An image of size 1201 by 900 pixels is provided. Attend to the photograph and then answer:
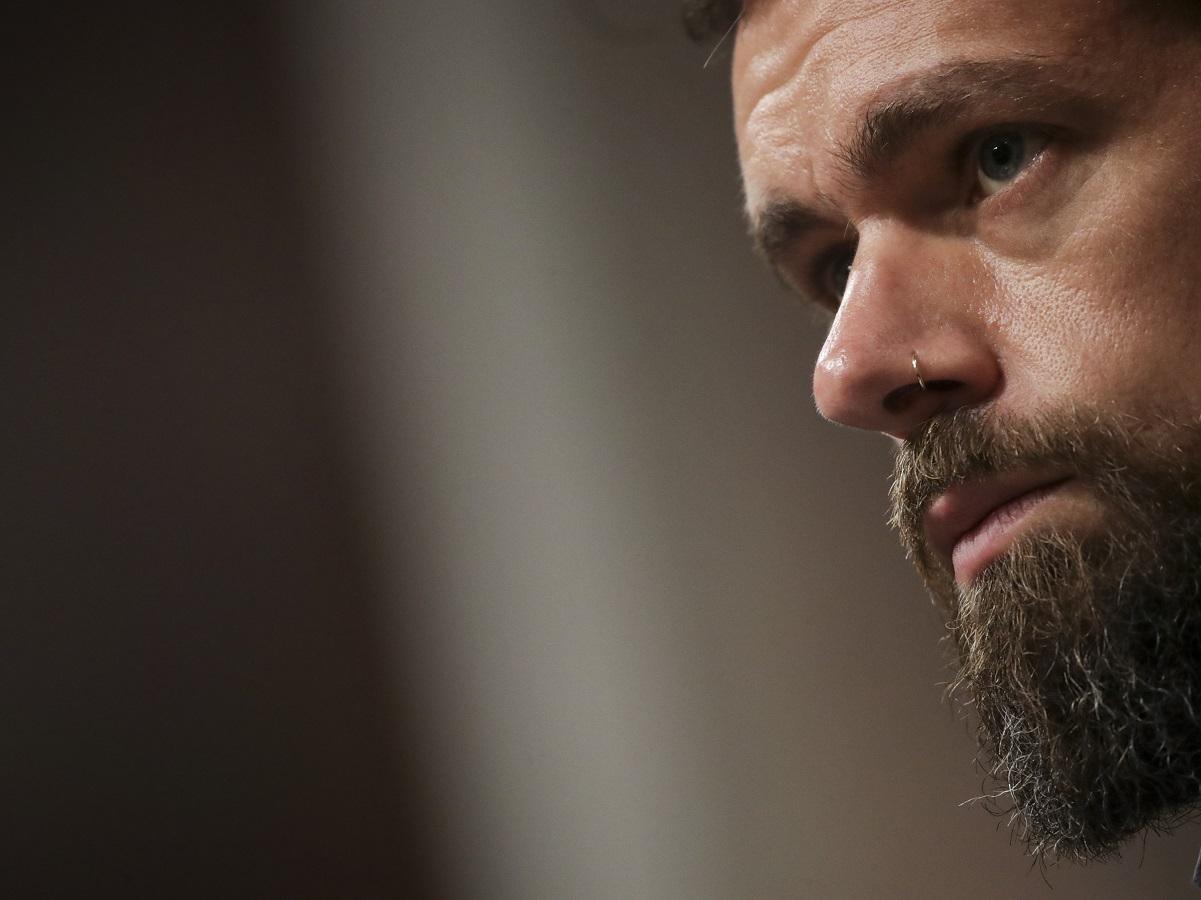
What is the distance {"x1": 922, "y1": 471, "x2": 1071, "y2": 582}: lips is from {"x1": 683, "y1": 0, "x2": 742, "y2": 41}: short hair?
55 centimetres

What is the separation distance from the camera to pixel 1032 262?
2.22 ft

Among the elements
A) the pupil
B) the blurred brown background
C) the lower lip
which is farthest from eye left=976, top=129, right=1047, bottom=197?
the blurred brown background

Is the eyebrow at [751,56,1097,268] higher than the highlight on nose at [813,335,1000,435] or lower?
higher

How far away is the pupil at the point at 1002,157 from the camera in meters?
0.69

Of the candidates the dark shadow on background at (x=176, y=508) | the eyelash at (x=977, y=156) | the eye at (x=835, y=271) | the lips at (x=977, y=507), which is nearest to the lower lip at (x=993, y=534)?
the lips at (x=977, y=507)

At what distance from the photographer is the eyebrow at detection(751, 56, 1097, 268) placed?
646mm

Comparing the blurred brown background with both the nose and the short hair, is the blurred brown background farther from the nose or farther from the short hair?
the nose

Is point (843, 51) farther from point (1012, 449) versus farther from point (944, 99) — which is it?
point (1012, 449)

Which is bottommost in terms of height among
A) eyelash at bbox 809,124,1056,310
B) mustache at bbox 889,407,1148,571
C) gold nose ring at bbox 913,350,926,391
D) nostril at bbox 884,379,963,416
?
mustache at bbox 889,407,1148,571

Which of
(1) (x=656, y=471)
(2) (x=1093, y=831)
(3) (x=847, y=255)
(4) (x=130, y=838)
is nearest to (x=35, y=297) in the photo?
(4) (x=130, y=838)

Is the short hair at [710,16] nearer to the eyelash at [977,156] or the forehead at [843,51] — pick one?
the forehead at [843,51]

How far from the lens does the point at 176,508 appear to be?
114cm

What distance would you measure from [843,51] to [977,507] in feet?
1.23

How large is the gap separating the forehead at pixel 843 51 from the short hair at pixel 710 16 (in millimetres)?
60
